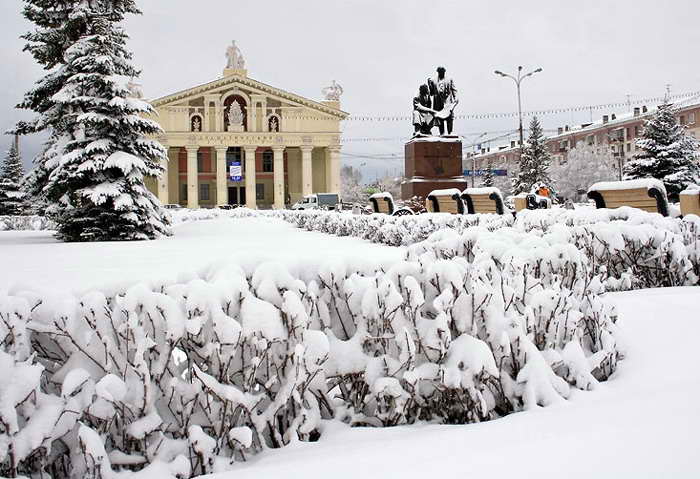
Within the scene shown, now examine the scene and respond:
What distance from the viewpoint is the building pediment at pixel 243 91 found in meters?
60.8

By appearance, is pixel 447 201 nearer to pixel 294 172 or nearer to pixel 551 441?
pixel 551 441

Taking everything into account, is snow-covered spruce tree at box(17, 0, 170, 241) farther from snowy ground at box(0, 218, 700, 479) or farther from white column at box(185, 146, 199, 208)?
white column at box(185, 146, 199, 208)

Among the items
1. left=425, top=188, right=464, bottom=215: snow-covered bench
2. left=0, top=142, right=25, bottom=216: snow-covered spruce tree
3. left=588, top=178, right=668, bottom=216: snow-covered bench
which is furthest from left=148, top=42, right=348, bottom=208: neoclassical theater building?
left=588, top=178, right=668, bottom=216: snow-covered bench

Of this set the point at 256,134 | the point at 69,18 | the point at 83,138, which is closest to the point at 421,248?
the point at 83,138

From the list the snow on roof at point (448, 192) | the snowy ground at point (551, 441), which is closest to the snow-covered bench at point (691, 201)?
the snowy ground at point (551, 441)

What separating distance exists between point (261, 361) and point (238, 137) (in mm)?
62842

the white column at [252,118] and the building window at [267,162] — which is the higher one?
the white column at [252,118]

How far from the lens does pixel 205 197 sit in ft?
214

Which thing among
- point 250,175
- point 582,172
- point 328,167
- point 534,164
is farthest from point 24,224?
point 582,172

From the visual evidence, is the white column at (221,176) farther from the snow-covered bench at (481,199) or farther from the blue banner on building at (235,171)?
the snow-covered bench at (481,199)

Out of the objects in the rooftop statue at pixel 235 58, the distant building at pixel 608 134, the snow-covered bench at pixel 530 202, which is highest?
the rooftop statue at pixel 235 58

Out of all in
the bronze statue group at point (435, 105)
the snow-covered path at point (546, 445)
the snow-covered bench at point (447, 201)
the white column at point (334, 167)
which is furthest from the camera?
Answer: the white column at point (334, 167)

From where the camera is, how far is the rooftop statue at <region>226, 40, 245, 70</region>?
6278cm

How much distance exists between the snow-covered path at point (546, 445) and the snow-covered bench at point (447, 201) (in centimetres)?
1076
